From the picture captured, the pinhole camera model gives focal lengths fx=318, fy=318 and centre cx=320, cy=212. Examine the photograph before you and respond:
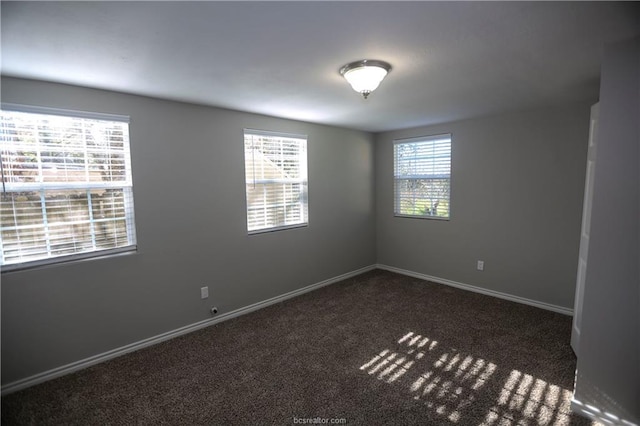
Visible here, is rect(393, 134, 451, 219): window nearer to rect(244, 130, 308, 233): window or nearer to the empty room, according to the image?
the empty room

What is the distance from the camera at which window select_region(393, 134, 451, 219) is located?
427cm

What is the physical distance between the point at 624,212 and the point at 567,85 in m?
1.37

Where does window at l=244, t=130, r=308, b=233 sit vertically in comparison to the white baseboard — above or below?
above

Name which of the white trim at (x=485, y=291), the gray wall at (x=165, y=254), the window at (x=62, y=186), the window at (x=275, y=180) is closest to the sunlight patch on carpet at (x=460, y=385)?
the white trim at (x=485, y=291)

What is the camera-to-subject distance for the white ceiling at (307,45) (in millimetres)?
1399

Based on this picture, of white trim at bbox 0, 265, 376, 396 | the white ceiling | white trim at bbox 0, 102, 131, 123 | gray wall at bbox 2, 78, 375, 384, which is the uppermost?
the white ceiling

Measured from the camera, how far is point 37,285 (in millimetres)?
2314

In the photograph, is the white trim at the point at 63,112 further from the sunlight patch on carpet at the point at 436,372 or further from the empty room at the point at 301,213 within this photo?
the sunlight patch on carpet at the point at 436,372

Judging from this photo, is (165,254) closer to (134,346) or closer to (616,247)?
(134,346)

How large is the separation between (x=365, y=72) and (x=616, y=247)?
5.82 ft

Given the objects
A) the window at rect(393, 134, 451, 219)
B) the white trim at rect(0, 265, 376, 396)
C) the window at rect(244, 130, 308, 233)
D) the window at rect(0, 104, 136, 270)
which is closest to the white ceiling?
the window at rect(0, 104, 136, 270)

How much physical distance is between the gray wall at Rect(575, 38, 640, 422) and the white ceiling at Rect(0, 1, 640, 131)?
268mm

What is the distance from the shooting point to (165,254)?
2922 mm

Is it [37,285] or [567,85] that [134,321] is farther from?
[567,85]
